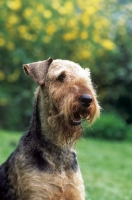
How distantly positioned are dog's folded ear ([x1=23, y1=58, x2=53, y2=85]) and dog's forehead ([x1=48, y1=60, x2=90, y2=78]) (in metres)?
0.04

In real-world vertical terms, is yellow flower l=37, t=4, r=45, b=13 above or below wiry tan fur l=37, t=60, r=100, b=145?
above

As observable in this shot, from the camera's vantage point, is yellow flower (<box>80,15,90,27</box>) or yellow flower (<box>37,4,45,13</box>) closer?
yellow flower (<box>37,4,45,13</box>)

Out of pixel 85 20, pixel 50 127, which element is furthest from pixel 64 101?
pixel 85 20

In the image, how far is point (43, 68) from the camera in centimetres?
518

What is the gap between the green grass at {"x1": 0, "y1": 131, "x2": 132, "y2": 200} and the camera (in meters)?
8.27

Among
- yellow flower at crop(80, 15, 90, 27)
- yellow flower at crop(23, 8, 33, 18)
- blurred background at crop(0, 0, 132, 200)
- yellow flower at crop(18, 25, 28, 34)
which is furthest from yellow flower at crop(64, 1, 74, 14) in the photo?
yellow flower at crop(18, 25, 28, 34)

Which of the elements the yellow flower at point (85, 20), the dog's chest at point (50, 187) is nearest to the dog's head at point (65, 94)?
the dog's chest at point (50, 187)

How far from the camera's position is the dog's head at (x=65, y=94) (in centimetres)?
476

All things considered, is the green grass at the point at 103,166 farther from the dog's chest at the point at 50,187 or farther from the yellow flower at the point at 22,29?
the yellow flower at the point at 22,29

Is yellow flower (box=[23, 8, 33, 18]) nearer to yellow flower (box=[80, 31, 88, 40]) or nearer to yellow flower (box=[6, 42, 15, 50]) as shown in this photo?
yellow flower (box=[6, 42, 15, 50])

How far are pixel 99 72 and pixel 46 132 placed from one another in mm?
10666

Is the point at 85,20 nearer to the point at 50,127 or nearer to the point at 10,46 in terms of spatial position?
the point at 10,46

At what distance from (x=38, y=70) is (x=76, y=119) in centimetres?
57

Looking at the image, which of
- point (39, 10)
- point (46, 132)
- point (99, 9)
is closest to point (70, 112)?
point (46, 132)
